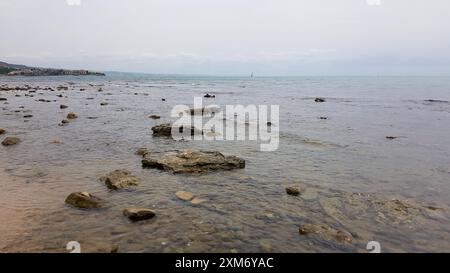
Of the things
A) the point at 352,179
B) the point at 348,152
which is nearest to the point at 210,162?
the point at 352,179

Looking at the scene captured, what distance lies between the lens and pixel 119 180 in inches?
473

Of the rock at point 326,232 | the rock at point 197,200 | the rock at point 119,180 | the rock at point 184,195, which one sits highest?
the rock at point 119,180

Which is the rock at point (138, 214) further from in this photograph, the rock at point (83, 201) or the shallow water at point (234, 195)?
the rock at point (83, 201)

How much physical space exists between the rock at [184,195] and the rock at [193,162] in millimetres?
2442

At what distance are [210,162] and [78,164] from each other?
5.71m

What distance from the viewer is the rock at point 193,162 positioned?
1393 cm

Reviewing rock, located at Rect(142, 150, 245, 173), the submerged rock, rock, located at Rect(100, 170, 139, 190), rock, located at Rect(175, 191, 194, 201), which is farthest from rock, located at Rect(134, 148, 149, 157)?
rock, located at Rect(175, 191, 194, 201)

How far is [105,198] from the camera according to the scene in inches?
424

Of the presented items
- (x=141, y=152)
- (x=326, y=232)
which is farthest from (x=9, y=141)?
(x=326, y=232)

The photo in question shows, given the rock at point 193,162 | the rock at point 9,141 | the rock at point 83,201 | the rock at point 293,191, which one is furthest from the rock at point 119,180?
the rock at point 9,141

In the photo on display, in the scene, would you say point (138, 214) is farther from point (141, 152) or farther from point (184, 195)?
point (141, 152)

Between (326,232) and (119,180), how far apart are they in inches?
283
